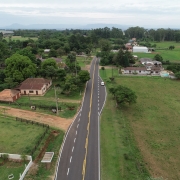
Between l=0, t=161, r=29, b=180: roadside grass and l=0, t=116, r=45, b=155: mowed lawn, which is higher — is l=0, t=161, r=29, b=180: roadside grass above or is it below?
below

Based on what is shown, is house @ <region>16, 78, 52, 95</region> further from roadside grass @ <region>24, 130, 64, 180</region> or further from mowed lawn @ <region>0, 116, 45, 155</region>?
roadside grass @ <region>24, 130, 64, 180</region>

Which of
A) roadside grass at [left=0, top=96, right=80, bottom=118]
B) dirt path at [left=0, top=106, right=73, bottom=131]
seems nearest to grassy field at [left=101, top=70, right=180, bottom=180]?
dirt path at [left=0, top=106, right=73, bottom=131]

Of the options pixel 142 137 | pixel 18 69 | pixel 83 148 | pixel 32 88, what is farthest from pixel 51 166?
pixel 18 69

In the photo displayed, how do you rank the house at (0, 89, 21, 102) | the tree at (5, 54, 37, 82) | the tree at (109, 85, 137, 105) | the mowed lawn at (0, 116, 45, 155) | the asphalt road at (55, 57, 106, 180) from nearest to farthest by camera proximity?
the asphalt road at (55, 57, 106, 180) < the mowed lawn at (0, 116, 45, 155) < the tree at (109, 85, 137, 105) < the house at (0, 89, 21, 102) < the tree at (5, 54, 37, 82)

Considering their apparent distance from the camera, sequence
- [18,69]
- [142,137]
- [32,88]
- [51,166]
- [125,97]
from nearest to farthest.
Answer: [51,166]
[142,137]
[125,97]
[32,88]
[18,69]

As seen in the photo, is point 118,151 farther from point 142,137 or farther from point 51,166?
point 51,166

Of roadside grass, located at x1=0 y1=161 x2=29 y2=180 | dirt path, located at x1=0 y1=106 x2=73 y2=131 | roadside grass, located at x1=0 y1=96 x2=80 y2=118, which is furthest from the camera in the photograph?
roadside grass, located at x1=0 y1=96 x2=80 y2=118

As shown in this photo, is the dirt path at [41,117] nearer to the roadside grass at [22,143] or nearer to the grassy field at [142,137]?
the roadside grass at [22,143]
